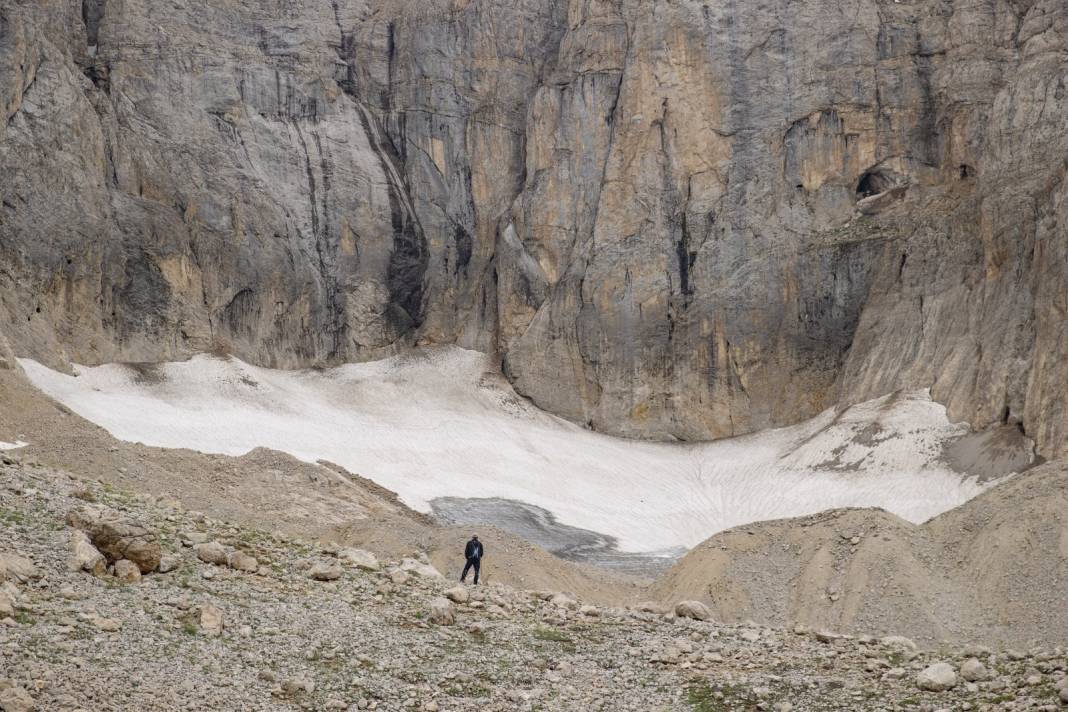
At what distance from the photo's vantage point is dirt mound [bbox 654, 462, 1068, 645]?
24.5 meters

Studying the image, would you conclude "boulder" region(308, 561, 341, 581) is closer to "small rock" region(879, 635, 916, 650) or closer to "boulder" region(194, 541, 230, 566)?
"boulder" region(194, 541, 230, 566)

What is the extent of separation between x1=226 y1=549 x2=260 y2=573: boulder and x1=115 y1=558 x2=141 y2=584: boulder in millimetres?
1634

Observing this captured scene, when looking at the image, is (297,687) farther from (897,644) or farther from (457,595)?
(897,644)

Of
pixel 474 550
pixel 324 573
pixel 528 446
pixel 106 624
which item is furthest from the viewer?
pixel 528 446

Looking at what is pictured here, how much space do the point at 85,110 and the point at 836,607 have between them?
5548cm

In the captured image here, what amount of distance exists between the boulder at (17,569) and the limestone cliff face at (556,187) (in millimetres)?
44997

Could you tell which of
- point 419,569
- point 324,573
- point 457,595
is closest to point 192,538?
point 324,573

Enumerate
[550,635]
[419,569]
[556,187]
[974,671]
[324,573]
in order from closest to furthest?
[974,671]
[550,635]
[324,573]
[419,569]
[556,187]

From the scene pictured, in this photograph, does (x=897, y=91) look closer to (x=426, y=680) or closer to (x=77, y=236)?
(x=77, y=236)

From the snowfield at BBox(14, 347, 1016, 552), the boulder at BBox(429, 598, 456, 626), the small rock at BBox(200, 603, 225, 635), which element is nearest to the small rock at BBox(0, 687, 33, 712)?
the small rock at BBox(200, 603, 225, 635)

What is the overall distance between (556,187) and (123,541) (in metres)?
61.2

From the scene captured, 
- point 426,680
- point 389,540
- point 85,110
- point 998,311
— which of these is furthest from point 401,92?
point 426,680

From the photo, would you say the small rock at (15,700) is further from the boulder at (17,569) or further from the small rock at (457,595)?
the small rock at (457,595)

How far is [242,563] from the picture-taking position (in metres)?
18.7
